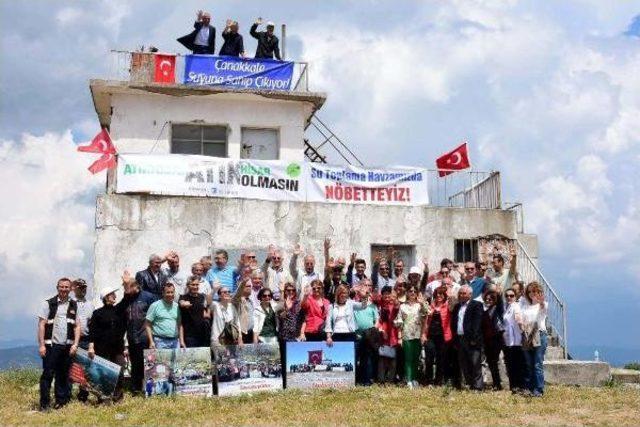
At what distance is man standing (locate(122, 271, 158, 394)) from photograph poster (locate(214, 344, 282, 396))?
1.11 metres

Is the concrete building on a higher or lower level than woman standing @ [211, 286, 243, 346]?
higher

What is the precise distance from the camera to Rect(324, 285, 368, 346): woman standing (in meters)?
11.0

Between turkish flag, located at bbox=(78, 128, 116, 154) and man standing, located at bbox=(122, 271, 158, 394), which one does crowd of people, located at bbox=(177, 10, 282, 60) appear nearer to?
turkish flag, located at bbox=(78, 128, 116, 154)

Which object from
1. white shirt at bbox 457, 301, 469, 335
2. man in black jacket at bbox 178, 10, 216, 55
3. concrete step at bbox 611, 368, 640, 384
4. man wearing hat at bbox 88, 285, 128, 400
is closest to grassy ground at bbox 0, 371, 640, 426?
man wearing hat at bbox 88, 285, 128, 400

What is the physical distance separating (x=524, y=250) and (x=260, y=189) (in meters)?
6.48

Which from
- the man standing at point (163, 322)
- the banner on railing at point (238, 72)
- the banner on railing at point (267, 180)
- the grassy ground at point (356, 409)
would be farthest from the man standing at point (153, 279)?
the banner on railing at point (238, 72)

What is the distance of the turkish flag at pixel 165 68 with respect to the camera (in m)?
17.0

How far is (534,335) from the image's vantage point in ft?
33.6

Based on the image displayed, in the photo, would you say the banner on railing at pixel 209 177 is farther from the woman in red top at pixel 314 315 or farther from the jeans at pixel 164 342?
the jeans at pixel 164 342

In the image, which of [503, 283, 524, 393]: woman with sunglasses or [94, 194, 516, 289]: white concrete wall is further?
[94, 194, 516, 289]: white concrete wall

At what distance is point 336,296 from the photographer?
11016mm

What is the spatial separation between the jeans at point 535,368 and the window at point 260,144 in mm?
9259

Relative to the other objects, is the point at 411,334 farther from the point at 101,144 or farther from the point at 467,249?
the point at 101,144

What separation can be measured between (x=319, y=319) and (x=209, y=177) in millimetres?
5514
